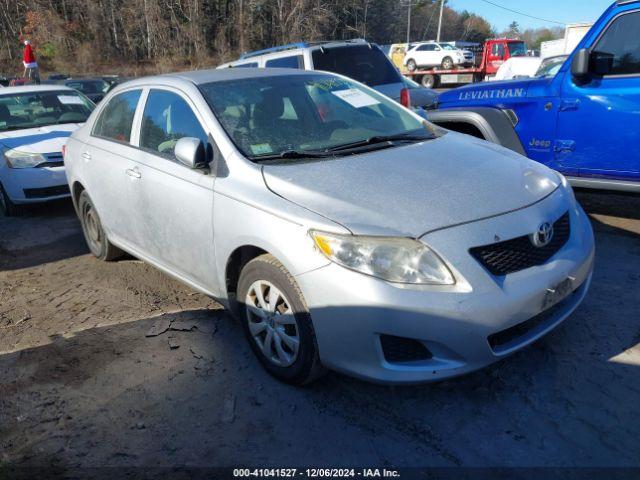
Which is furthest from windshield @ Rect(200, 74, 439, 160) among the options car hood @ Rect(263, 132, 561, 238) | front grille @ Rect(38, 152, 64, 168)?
front grille @ Rect(38, 152, 64, 168)

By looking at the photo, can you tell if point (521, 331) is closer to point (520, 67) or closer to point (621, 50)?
point (621, 50)

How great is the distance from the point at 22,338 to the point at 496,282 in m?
3.32

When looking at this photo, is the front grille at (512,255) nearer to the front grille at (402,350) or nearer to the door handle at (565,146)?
the front grille at (402,350)

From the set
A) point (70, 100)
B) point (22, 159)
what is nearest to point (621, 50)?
point (22, 159)

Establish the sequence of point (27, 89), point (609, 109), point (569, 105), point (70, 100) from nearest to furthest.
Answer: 1. point (609, 109)
2. point (569, 105)
3. point (27, 89)
4. point (70, 100)

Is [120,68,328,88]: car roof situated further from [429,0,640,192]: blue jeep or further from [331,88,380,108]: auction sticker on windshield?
[429,0,640,192]: blue jeep

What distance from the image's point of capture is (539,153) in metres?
4.99

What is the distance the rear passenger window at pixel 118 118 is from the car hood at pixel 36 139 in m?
2.63

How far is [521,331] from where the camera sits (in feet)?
8.41

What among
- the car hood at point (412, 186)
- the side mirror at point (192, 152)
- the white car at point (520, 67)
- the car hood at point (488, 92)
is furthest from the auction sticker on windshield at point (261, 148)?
the white car at point (520, 67)

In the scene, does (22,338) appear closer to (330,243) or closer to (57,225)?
(330,243)

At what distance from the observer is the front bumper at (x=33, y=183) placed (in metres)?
6.59

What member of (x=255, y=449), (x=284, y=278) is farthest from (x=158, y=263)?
(x=255, y=449)

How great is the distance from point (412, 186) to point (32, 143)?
6002mm
